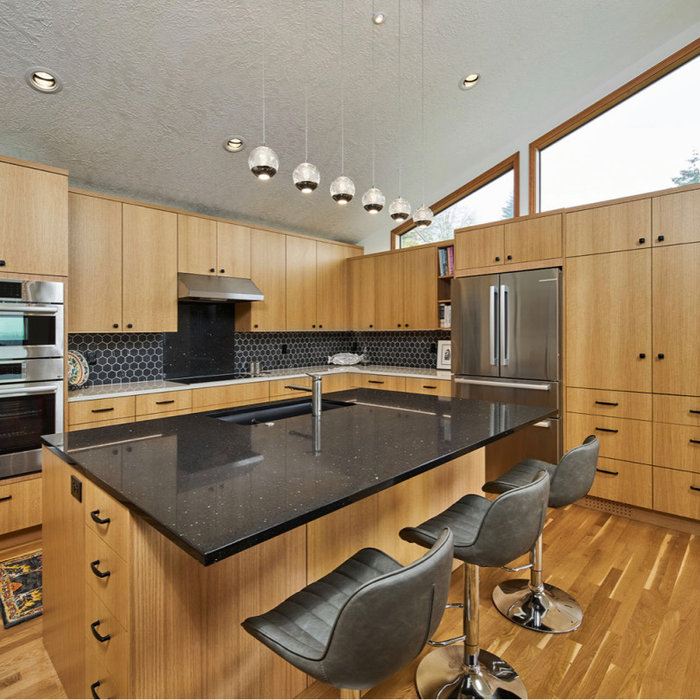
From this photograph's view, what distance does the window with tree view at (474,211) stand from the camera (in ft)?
14.4

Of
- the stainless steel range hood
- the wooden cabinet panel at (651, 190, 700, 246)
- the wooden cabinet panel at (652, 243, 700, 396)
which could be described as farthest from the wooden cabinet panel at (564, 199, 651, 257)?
the stainless steel range hood

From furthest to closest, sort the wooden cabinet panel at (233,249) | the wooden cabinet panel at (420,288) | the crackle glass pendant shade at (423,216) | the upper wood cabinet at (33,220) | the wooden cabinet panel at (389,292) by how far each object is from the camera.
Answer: the wooden cabinet panel at (389,292), the wooden cabinet panel at (420,288), the wooden cabinet panel at (233,249), the upper wood cabinet at (33,220), the crackle glass pendant shade at (423,216)

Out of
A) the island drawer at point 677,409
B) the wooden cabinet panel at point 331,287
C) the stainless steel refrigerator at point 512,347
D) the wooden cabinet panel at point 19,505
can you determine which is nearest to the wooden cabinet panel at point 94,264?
the wooden cabinet panel at point 19,505

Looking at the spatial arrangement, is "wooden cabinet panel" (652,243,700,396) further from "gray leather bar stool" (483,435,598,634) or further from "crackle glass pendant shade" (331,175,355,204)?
"crackle glass pendant shade" (331,175,355,204)

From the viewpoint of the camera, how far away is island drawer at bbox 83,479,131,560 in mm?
1087

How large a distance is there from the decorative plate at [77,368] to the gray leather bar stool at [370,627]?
10.1 ft

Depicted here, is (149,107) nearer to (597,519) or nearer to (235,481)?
(235,481)

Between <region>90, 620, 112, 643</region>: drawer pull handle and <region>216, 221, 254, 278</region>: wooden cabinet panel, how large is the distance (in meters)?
3.33

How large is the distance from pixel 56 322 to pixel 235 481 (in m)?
2.38

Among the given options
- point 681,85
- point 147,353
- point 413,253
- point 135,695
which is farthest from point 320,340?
point 135,695

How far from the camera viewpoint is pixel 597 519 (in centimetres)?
315

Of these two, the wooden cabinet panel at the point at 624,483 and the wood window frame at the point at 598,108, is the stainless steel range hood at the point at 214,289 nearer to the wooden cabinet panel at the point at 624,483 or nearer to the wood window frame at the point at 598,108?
the wood window frame at the point at 598,108

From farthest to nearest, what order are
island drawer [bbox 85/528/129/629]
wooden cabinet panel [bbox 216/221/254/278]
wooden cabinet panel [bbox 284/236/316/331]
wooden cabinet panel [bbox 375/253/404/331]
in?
wooden cabinet panel [bbox 375/253/404/331], wooden cabinet panel [bbox 284/236/316/331], wooden cabinet panel [bbox 216/221/254/278], island drawer [bbox 85/528/129/629]

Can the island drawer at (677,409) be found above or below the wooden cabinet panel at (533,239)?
below
